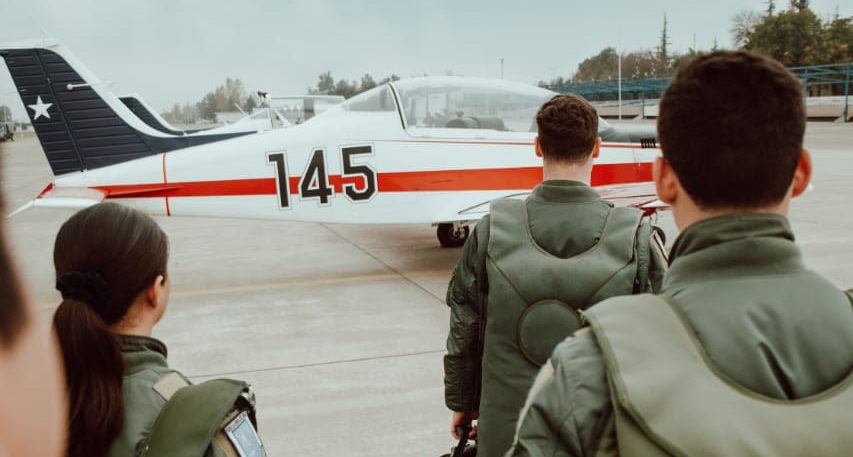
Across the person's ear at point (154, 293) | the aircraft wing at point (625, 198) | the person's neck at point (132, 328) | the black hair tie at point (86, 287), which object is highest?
the black hair tie at point (86, 287)

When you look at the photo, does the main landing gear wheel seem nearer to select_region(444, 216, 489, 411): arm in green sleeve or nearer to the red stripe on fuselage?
the red stripe on fuselage

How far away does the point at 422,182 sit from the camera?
8258 millimetres

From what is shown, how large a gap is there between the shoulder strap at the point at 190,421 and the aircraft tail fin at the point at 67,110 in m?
8.88

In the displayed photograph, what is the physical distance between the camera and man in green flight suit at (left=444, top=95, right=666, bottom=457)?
7.68ft

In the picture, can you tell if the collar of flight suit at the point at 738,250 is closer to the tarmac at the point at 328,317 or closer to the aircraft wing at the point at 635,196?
the tarmac at the point at 328,317

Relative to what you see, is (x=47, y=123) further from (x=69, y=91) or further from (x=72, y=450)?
(x=72, y=450)

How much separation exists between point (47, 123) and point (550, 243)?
9.02 meters

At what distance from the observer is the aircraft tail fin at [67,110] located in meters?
9.52

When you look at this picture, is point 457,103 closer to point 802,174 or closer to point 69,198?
point 69,198

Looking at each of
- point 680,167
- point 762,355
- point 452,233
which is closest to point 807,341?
point 762,355

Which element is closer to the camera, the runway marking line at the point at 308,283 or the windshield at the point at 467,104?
the runway marking line at the point at 308,283

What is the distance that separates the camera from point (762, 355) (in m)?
1.07

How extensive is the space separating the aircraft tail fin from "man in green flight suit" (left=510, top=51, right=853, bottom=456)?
9549 mm

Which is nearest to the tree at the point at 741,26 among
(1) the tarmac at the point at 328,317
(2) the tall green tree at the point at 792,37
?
(2) the tall green tree at the point at 792,37
